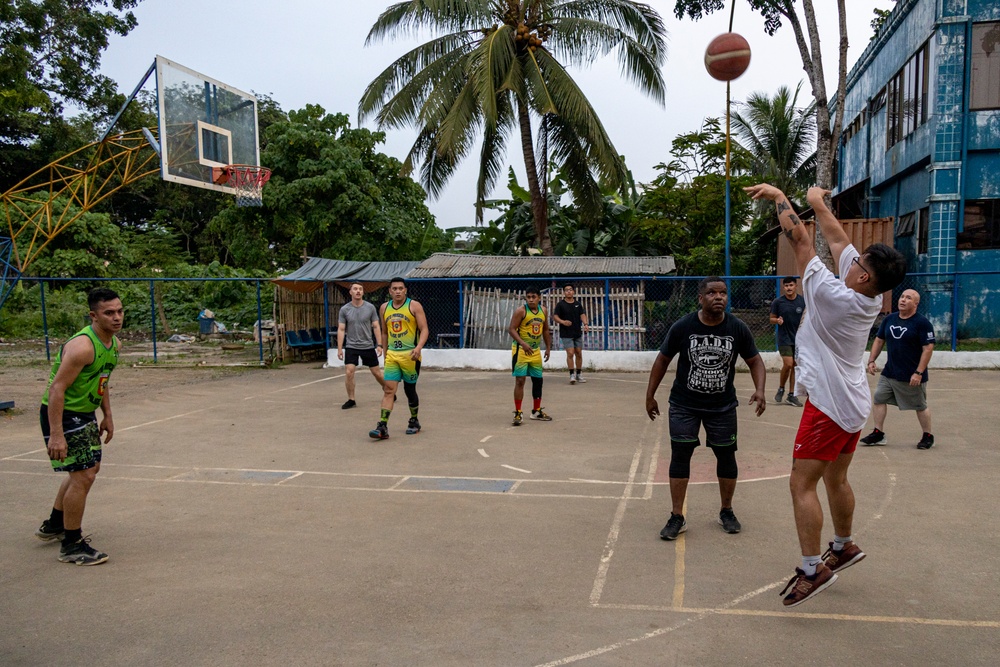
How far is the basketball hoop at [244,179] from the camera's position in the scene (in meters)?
13.8

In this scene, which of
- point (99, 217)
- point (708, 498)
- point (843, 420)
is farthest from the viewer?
point (99, 217)

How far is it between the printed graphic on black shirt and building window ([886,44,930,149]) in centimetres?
1604

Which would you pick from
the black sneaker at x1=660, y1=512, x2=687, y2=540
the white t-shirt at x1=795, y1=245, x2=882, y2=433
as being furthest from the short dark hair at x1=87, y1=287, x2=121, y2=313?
the white t-shirt at x1=795, y1=245, x2=882, y2=433

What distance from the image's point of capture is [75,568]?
4.93 metres

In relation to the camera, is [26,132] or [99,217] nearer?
[99,217]

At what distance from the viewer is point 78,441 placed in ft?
16.4

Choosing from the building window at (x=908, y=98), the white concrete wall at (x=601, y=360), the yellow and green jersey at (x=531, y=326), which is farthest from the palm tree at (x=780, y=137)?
the yellow and green jersey at (x=531, y=326)

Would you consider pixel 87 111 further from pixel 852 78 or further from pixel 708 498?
pixel 708 498

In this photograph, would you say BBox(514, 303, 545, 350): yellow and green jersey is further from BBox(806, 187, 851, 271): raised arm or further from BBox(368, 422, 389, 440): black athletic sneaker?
BBox(806, 187, 851, 271): raised arm

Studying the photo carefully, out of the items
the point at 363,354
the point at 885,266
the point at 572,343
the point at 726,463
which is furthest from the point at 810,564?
the point at 572,343

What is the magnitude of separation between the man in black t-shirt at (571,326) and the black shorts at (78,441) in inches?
371

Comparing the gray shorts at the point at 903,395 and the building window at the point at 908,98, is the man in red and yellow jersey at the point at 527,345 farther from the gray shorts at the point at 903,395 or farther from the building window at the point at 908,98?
the building window at the point at 908,98

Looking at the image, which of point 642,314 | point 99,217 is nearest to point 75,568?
point 642,314

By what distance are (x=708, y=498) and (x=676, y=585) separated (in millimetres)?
1916
